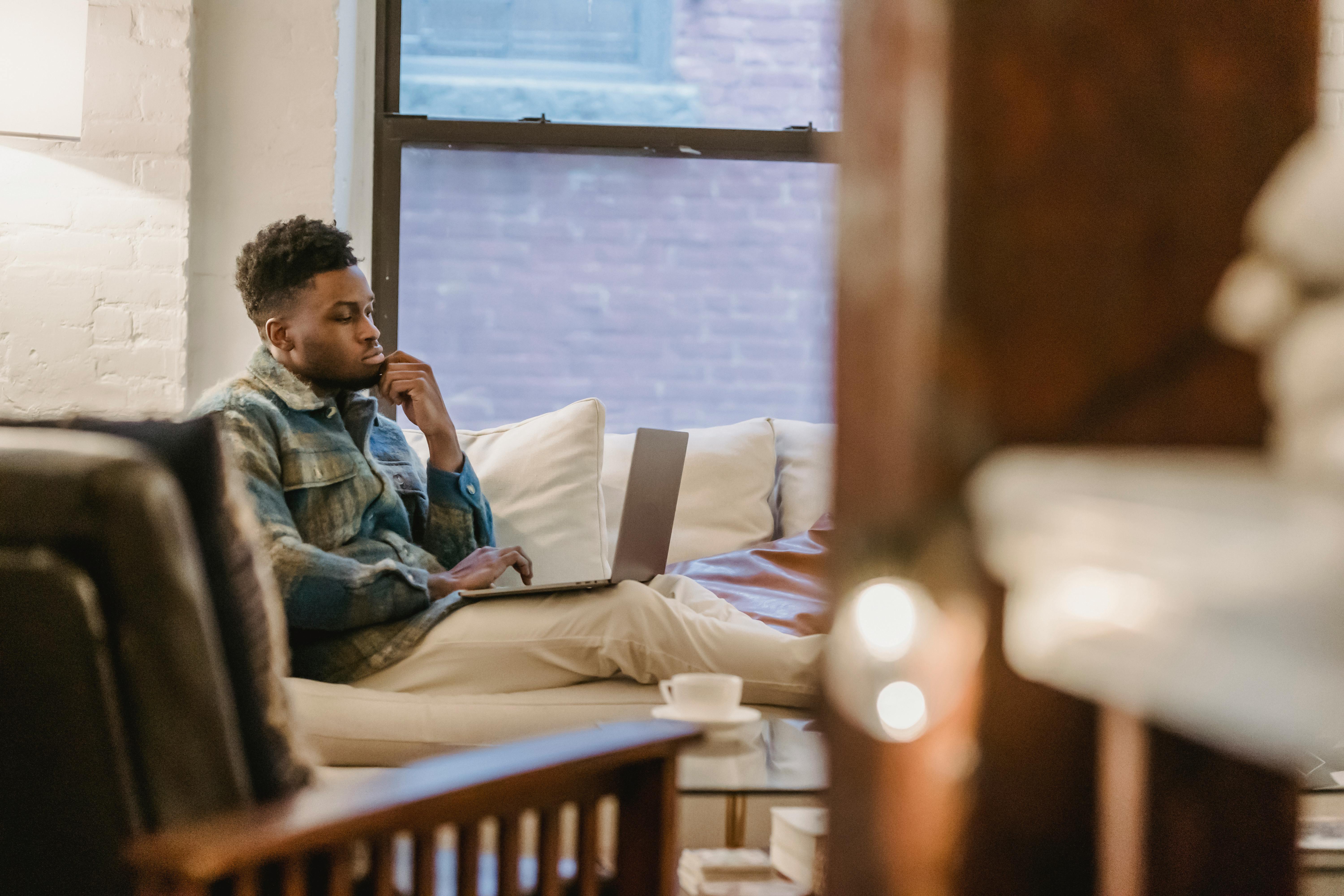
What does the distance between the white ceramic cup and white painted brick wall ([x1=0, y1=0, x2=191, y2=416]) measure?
1878mm

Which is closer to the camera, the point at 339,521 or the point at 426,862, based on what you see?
the point at 426,862

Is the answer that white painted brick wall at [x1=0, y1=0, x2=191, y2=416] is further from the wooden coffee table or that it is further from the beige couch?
the wooden coffee table

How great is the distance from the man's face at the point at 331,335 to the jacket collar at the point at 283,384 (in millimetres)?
121

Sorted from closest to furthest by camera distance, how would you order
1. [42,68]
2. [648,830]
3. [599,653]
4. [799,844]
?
[648,830] → [799,844] → [599,653] → [42,68]

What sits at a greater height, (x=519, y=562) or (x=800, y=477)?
(x=800, y=477)

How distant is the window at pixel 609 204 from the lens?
3.23 m

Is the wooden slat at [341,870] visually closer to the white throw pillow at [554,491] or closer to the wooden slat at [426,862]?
the wooden slat at [426,862]

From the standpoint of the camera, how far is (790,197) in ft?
10.9

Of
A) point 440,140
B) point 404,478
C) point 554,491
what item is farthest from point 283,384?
point 440,140

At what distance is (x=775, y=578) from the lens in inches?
94.9

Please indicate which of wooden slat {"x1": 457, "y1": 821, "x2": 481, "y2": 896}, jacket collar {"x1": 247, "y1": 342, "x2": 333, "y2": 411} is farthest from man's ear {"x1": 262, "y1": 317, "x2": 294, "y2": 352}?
wooden slat {"x1": 457, "y1": 821, "x2": 481, "y2": 896}

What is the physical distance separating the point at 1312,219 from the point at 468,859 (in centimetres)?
71

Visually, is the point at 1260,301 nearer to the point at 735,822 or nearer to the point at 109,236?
the point at 735,822

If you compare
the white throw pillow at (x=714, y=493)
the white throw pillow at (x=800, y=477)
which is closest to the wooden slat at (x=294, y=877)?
the white throw pillow at (x=714, y=493)
